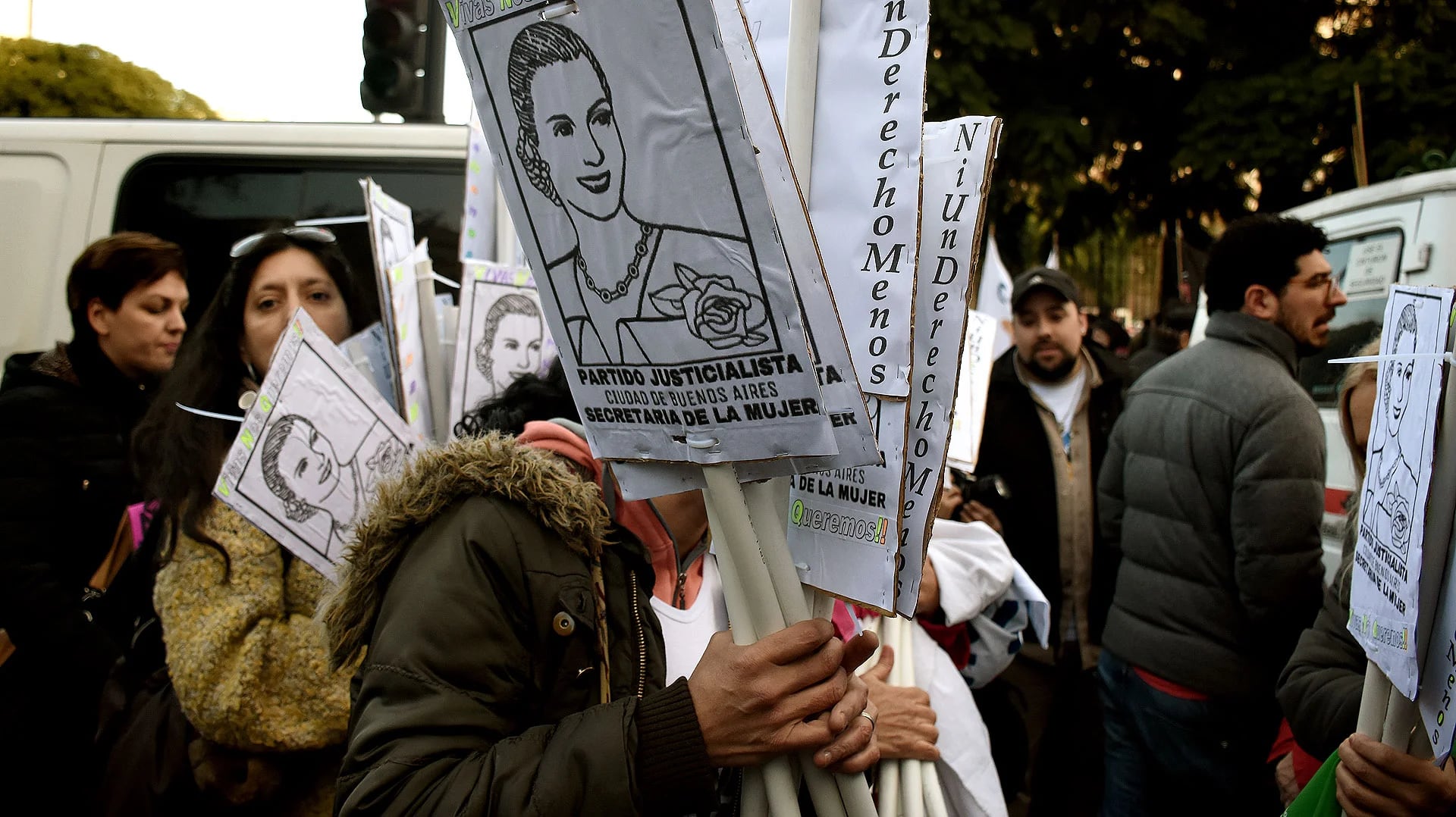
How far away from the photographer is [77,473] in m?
2.64

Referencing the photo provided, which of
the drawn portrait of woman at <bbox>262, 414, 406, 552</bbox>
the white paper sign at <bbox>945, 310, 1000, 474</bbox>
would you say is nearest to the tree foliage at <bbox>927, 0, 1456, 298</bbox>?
the white paper sign at <bbox>945, 310, 1000, 474</bbox>

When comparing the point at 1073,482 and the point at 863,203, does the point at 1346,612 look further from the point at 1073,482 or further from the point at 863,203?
the point at 1073,482

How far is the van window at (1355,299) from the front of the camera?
3.91m

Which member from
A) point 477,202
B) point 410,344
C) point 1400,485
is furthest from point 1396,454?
point 477,202

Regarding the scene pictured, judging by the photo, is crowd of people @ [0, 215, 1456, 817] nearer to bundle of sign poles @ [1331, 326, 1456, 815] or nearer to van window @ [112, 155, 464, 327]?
bundle of sign poles @ [1331, 326, 1456, 815]

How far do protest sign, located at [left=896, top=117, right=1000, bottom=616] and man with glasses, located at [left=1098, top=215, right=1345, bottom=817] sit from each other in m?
1.94

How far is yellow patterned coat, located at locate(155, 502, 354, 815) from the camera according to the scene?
190cm

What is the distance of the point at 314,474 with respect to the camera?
191cm

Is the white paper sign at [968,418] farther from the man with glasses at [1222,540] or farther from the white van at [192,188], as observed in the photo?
the white van at [192,188]

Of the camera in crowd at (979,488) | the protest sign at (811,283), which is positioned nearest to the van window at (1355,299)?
the camera in crowd at (979,488)

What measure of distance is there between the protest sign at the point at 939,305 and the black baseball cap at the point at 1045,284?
9.82 ft

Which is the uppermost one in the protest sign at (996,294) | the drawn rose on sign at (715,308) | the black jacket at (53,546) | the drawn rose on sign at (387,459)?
the protest sign at (996,294)

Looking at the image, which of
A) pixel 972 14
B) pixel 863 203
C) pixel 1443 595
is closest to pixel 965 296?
pixel 863 203

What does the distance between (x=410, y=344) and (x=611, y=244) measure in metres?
1.17
